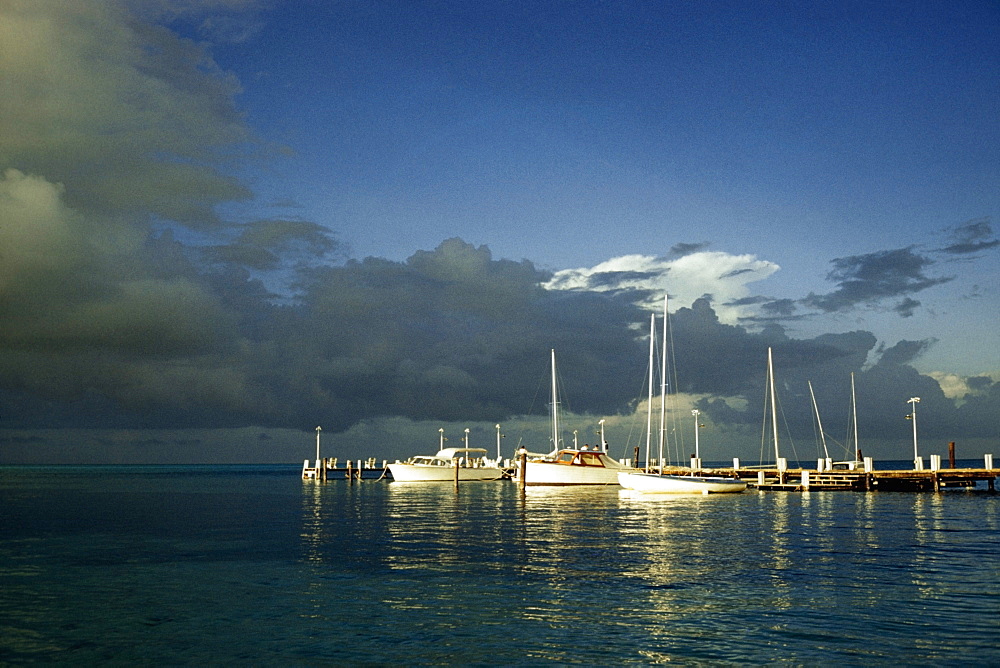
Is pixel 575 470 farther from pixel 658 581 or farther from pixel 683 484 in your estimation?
pixel 658 581

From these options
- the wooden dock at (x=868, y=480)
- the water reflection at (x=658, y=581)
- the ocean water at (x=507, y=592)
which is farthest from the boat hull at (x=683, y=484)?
the ocean water at (x=507, y=592)

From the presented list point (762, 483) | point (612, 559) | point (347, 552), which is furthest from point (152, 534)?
point (762, 483)

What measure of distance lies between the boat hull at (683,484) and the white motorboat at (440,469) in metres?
35.1

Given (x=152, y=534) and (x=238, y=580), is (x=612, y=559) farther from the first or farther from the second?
Answer: (x=152, y=534)

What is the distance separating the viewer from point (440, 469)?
104938 mm

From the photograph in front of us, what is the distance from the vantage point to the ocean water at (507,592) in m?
16.6

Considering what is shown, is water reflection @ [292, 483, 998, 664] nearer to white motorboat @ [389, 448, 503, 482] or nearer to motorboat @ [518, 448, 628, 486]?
motorboat @ [518, 448, 628, 486]

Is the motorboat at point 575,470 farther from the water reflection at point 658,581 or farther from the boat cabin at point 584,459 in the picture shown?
the water reflection at point 658,581

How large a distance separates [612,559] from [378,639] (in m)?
14.4

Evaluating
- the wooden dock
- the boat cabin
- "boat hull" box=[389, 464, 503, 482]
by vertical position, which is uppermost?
the boat cabin

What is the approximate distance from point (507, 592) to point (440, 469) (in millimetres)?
83270

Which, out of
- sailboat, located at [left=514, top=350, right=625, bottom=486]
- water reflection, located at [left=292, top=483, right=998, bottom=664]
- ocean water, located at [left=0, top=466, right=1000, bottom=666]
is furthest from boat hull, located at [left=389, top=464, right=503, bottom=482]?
ocean water, located at [left=0, top=466, right=1000, bottom=666]

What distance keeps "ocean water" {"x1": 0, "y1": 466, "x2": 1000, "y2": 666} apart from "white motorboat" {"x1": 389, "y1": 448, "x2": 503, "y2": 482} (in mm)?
58203

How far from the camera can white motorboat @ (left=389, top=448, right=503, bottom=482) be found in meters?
104
